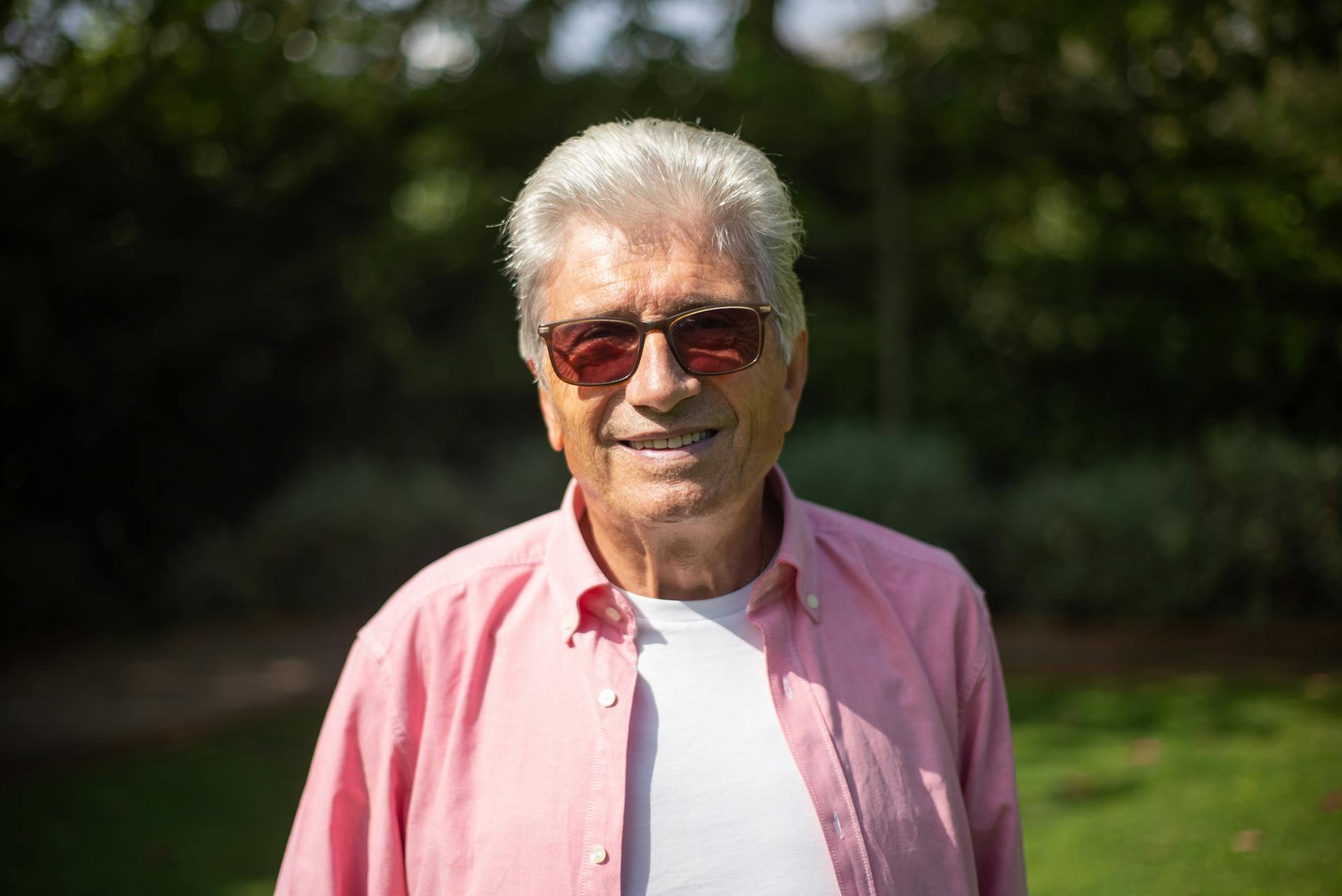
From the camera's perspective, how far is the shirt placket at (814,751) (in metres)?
1.73

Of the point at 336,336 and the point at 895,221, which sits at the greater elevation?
the point at 895,221

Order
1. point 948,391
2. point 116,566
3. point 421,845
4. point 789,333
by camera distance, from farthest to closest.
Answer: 1. point 948,391
2. point 116,566
3. point 789,333
4. point 421,845

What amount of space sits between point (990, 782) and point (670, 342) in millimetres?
1003

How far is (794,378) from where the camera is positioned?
6.94 feet

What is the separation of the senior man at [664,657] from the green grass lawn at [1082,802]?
2.39 m

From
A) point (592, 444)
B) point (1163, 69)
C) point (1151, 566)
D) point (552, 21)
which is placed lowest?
point (1151, 566)

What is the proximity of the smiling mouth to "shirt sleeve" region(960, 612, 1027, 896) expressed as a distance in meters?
0.65

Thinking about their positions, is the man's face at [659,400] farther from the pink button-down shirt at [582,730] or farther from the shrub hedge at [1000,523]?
the shrub hedge at [1000,523]

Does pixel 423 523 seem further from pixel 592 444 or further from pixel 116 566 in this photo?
pixel 592 444

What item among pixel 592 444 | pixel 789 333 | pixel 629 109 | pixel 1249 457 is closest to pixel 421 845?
pixel 592 444

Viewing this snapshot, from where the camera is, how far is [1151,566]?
745 cm

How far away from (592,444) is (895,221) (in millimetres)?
8304

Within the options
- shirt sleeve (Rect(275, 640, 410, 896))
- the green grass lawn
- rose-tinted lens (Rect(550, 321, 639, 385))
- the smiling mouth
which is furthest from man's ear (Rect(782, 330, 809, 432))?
the green grass lawn

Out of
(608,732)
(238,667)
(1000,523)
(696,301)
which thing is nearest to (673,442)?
(696,301)
